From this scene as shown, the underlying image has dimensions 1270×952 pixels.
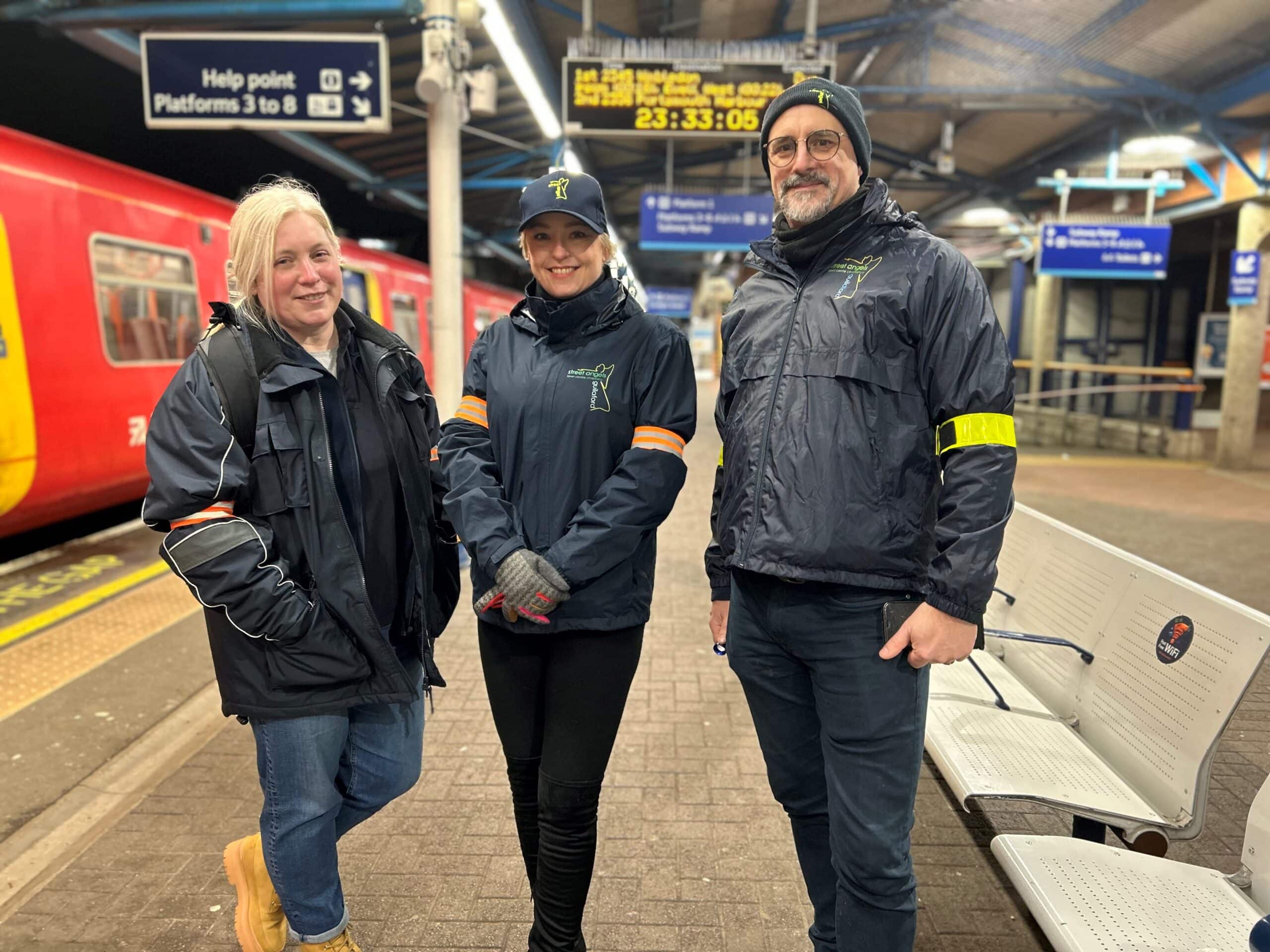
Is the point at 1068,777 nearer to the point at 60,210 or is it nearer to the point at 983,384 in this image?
the point at 983,384

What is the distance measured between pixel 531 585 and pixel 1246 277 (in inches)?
534

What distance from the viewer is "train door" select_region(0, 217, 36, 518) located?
512 cm

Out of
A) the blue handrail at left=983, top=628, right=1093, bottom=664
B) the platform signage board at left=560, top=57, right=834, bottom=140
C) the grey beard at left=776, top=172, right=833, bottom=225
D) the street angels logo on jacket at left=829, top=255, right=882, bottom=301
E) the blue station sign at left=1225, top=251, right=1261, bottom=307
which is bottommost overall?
the blue handrail at left=983, top=628, right=1093, bottom=664

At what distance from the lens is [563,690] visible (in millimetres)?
2062

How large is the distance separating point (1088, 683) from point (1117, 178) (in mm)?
14110

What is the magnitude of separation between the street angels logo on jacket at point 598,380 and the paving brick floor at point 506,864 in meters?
1.32

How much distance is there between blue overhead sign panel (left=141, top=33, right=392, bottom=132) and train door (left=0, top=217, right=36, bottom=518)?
60.9 inches

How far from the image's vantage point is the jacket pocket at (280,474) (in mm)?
1898

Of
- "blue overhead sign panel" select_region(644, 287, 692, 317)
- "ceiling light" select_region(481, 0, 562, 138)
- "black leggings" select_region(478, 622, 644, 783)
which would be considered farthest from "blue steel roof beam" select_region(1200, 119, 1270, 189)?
"blue overhead sign panel" select_region(644, 287, 692, 317)

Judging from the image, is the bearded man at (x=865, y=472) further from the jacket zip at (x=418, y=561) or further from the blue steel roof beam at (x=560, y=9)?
the blue steel roof beam at (x=560, y=9)

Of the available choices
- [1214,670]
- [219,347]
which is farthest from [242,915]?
[1214,670]

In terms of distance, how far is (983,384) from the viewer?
171cm

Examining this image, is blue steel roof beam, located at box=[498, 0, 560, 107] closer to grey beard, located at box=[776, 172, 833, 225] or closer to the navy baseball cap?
the navy baseball cap

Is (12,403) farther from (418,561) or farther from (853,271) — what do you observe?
(853,271)
